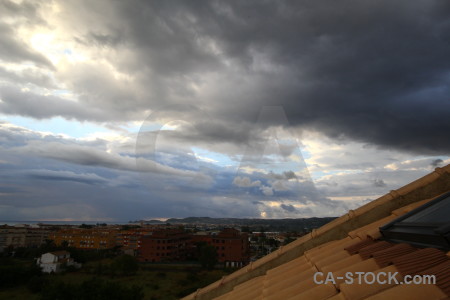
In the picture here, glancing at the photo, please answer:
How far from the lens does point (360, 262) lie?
3.09m

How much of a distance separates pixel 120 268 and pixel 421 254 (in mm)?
50761

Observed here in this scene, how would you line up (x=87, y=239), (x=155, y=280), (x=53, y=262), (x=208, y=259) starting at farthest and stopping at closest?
(x=87, y=239), (x=53, y=262), (x=208, y=259), (x=155, y=280)

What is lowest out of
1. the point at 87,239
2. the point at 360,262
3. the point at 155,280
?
the point at 155,280

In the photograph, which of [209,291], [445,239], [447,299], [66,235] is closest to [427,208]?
[445,239]

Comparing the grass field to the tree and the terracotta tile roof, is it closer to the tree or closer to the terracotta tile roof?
the tree

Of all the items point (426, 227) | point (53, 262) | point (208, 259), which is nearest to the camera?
point (426, 227)

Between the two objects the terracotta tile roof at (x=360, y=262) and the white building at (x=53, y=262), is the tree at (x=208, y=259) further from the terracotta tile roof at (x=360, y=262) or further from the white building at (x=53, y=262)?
the terracotta tile roof at (x=360, y=262)

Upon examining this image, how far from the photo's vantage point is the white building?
51.9 meters

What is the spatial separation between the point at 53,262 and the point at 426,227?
62.4 m

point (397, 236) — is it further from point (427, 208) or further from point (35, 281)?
point (35, 281)

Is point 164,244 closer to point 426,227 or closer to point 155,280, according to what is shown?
point 155,280

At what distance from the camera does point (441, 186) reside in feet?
15.6

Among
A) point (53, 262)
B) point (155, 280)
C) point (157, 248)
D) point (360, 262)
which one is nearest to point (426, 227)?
point (360, 262)

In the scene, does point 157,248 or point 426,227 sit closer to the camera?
point 426,227
